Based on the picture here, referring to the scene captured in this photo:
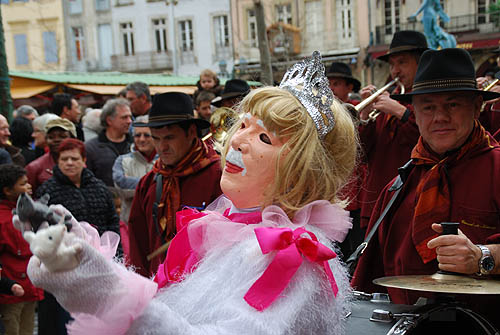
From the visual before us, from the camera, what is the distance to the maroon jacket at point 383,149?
15.9 feet

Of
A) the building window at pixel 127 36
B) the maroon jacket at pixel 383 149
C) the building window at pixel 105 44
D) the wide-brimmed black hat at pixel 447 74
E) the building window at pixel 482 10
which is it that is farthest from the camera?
the building window at pixel 105 44

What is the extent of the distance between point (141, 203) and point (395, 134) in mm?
2279

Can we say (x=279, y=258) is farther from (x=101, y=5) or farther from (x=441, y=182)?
(x=101, y=5)

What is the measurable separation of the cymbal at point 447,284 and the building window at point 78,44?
110 ft

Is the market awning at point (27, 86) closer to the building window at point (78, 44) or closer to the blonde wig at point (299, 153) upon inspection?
the blonde wig at point (299, 153)

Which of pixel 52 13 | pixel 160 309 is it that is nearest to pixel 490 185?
pixel 160 309

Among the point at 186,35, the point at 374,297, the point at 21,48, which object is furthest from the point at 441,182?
the point at 21,48

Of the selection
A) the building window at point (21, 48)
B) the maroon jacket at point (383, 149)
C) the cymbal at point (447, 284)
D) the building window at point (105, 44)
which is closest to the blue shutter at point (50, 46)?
the building window at point (21, 48)

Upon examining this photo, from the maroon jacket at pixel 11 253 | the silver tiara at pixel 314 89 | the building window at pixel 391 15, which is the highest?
the building window at pixel 391 15

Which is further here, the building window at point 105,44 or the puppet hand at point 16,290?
the building window at point 105,44

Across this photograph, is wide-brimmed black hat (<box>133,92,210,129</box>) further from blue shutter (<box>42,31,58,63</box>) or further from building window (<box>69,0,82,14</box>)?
blue shutter (<box>42,31,58,63</box>)

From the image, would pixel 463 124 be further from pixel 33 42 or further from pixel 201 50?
pixel 33 42

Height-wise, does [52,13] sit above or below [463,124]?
above

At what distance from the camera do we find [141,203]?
4.41 meters
